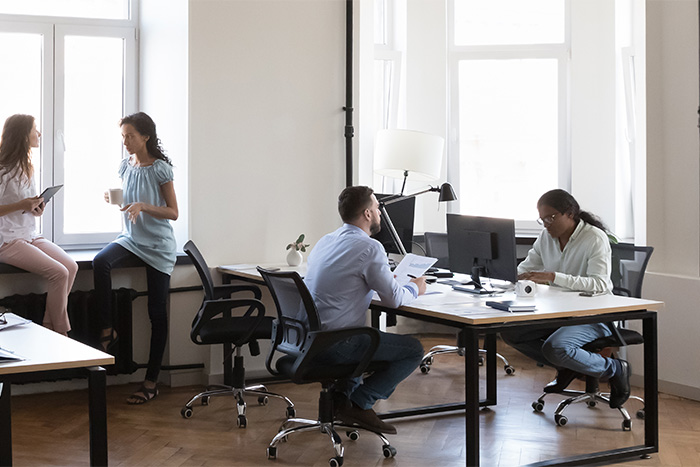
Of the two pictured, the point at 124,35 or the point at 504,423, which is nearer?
the point at 504,423

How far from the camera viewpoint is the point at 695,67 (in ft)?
16.7

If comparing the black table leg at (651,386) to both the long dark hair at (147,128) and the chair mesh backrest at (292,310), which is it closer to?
the chair mesh backrest at (292,310)

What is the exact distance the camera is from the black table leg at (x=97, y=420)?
2.55 meters

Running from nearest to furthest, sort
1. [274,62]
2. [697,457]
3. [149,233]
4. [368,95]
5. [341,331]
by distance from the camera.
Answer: [341,331] → [697,457] → [149,233] → [274,62] → [368,95]

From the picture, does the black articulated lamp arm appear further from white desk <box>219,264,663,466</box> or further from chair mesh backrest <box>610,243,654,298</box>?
chair mesh backrest <box>610,243,654,298</box>

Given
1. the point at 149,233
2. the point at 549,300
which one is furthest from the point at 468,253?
the point at 149,233

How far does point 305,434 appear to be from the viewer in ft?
14.0

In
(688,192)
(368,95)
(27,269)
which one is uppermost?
(368,95)

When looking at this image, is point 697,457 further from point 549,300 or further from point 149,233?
point 149,233

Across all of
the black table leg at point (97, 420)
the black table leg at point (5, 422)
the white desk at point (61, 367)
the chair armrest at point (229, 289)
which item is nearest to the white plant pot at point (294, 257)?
the chair armrest at point (229, 289)

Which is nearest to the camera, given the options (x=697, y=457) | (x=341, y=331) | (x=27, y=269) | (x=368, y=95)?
(x=341, y=331)

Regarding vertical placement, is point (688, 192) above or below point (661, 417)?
above

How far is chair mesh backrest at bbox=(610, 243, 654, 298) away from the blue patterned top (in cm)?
258

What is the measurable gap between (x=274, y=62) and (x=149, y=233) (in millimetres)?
1404
